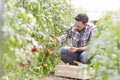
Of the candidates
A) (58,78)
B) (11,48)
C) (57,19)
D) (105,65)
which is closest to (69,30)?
(57,19)

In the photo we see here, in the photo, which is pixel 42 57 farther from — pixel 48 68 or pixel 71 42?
pixel 71 42

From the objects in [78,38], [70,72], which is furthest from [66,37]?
[70,72]

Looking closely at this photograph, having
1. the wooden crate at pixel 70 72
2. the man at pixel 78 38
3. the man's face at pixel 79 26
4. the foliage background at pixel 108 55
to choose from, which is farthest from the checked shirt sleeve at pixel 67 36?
the foliage background at pixel 108 55

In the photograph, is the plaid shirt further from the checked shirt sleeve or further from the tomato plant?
the tomato plant

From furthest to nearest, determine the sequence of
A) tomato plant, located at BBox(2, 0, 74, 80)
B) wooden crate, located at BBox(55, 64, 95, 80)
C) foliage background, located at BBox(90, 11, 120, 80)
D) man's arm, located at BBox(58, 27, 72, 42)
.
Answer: man's arm, located at BBox(58, 27, 72, 42)
wooden crate, located at BBox(55, 64, 95, 80)
foliage background, located at BBox(90, 11, 120, 80)
tomato plant, located at BBox(2, 0, 74, 80)

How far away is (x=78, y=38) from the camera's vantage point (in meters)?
3.48

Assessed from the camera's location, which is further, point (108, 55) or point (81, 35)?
point (81, 35)

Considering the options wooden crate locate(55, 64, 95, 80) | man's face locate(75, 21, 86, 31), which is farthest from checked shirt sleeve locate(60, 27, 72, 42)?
wooden crate locate(55, 64, 95, 80)

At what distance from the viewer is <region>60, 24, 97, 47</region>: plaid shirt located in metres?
A: 3.41

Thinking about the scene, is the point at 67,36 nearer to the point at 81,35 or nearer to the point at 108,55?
the point at 81,35

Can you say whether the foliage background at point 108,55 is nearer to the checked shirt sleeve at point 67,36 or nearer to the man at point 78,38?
the man at point 78,38

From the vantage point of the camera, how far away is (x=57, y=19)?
3498mm

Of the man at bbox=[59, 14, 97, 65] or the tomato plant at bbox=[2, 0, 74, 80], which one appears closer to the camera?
the tomato plant at bbox=[2, 0, 74, 80]

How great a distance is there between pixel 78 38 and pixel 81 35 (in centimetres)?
5
